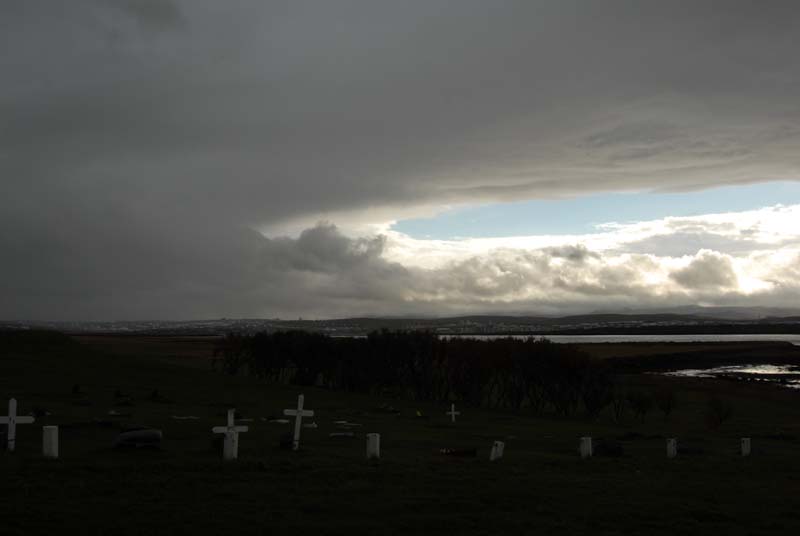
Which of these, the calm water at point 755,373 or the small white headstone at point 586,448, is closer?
the small white headstone at point 586,448

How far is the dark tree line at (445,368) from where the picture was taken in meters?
59.5

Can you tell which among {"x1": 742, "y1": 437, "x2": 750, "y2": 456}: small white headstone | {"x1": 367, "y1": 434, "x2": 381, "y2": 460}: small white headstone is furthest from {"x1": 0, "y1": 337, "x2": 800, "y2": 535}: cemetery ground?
{"x1": 367, "y1": 434, "x2": 381, "y2": 460}: small white headstone

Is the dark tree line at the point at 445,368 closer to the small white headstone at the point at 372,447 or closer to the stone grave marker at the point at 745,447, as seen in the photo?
the stone grave marker at the point at 745,447

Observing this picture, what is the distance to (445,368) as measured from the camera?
216ft

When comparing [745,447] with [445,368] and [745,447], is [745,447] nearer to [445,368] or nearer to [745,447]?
[745,447]

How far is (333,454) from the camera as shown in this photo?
2336 centimetres

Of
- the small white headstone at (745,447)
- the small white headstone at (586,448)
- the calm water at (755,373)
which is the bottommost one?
the calm water at (755,373)

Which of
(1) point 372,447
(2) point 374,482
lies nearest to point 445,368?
(1) point 372,447

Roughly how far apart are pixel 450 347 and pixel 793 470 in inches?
1704

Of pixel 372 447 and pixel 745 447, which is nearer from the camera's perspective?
pixel 372 447

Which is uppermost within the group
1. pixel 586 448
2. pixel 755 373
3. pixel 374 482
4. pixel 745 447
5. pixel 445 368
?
pixel 374 482

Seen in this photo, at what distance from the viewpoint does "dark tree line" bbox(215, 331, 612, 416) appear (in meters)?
59.5

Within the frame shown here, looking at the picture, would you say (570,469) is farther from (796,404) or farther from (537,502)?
(796,404)

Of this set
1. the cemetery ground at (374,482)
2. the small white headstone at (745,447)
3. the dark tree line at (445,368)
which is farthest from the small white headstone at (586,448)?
the dark tree line at (445,368)
